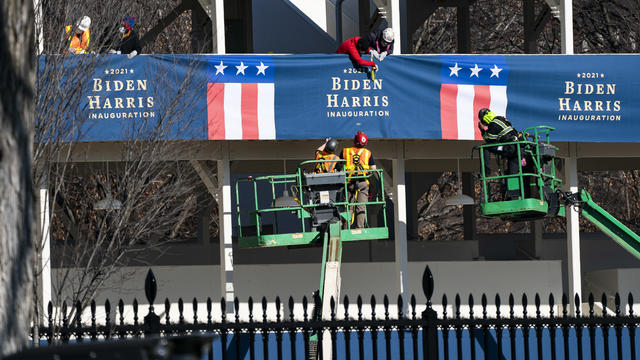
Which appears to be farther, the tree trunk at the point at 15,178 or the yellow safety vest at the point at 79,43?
the yellow safety vest at the point at 79,43

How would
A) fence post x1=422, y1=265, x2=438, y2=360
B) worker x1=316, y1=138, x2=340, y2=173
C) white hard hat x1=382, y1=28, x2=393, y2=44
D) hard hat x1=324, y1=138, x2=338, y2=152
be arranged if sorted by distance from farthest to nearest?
white hard hat x1=382, y1=28, x2=393, y2=44 < worker x1=316, y1=138, x2=340, y2=173 < hard hat x1=324, y1=138, x2=338, y2=152 < fence post x1=422, y1=265, x2=438, y2=360

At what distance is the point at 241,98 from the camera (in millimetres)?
18875

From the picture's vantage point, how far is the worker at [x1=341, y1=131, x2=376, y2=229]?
1767cm

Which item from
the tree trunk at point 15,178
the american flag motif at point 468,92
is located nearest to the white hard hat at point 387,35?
the american flag motif at point 468,92

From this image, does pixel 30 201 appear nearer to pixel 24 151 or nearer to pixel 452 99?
pixel 24 151

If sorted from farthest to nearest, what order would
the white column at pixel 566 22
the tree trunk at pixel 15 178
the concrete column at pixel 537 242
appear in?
the concrete column at pixel 537 242 < the white column at pixel 566 22 < the tree trunk at pixel 15 178

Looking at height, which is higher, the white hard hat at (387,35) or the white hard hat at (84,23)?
the white hard hat at (387,35)

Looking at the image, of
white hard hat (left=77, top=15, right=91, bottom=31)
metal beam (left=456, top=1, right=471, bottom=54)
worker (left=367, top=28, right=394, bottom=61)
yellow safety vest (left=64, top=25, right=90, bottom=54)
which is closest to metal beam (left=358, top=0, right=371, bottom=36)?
metal beam (left=456, top=1, right=471, bottom=54)

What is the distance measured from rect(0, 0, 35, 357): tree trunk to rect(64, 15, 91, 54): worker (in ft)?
18.5

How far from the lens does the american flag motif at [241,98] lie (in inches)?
734

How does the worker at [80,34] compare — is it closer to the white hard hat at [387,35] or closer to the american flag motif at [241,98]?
the american flag motif at [241,98]

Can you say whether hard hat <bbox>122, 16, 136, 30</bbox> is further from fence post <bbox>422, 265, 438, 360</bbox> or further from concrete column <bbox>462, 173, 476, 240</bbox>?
concrete column <bbox>462, 173, 476, 240</bbox>

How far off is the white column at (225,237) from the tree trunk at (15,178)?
40.8ft

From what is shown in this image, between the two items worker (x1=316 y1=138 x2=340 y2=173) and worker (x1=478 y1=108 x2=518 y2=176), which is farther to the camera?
worker (x1=316 y1=138 x2=340 y2=173)
